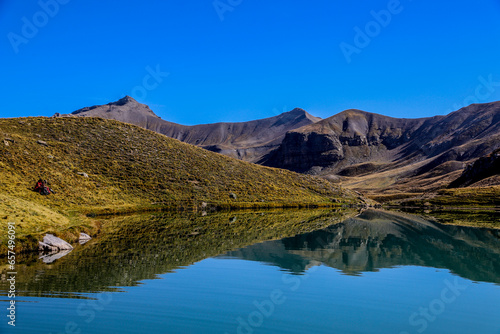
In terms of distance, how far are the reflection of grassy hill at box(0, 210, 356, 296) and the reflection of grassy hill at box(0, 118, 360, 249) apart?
701 centimetres

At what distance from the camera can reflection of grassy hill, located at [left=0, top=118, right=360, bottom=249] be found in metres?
54.1

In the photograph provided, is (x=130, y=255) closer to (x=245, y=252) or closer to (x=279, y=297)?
(x=245, y=252)

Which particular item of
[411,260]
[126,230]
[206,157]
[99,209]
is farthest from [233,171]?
[411,260]

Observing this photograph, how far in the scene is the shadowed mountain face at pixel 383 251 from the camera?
27047 mm

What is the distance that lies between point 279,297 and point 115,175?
68.4m

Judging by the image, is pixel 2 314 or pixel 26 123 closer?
pixel 2 314

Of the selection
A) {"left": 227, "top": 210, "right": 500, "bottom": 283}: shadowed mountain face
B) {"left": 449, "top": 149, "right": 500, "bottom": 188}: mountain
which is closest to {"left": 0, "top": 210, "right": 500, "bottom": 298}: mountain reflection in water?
{"left": 227, "top": 210, "right": 500, "bottom": 283}: shadowed mountain face

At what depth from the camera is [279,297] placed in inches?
726

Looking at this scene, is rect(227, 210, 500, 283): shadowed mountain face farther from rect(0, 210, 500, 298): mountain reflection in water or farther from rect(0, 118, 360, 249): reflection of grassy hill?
rect(0, 118, 360, 249): reflection of grassy hill

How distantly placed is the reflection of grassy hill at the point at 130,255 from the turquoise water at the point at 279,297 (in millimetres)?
228

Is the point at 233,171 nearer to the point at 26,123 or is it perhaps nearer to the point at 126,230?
the point at 26,123

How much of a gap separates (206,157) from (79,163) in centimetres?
3741

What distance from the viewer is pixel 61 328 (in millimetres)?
13742

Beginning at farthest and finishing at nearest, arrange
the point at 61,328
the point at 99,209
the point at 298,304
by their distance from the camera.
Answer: the point at 99,209 < the point at 298,304 < the point at 61,328
